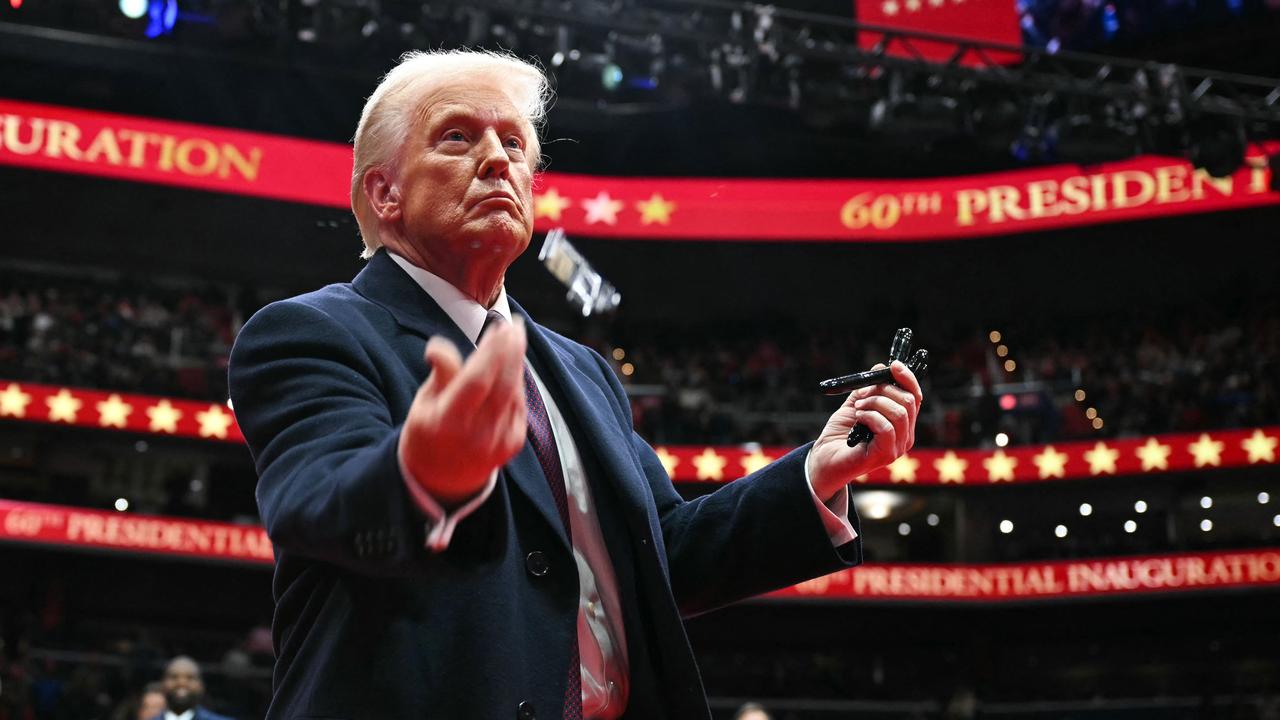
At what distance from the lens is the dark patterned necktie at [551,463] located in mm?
1348

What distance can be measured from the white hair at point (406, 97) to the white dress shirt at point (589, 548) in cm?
12

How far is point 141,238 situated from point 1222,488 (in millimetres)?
14433

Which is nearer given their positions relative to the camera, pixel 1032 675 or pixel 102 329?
pixel 102 329

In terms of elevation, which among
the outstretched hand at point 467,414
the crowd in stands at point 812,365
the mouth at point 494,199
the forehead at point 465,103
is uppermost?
the crowd in stands at point 812,365

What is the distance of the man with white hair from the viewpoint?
1.12m

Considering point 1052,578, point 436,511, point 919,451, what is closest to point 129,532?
point 919,451

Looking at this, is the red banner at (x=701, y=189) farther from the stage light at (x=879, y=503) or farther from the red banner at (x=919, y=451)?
the stage light at (x=879, y=503)

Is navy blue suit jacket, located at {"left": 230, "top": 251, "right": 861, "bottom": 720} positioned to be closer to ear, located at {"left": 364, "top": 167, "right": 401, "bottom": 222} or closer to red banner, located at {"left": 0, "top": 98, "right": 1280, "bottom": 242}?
ear, located at {"left": 364, "top": 167, "right": 401, "bottom": 222}

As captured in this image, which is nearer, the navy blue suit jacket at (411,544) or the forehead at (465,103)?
the navy blue suit jacket at (411,544)

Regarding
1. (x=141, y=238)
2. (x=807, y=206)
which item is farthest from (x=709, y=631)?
(x=141, y=238)

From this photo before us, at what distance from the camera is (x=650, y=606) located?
148 cm

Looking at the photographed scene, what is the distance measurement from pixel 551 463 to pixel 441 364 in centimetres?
43

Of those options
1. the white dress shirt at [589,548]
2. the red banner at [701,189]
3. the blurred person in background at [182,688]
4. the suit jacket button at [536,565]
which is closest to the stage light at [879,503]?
the red banner at [701,189]

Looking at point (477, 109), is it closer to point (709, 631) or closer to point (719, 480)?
point (719, 480)
